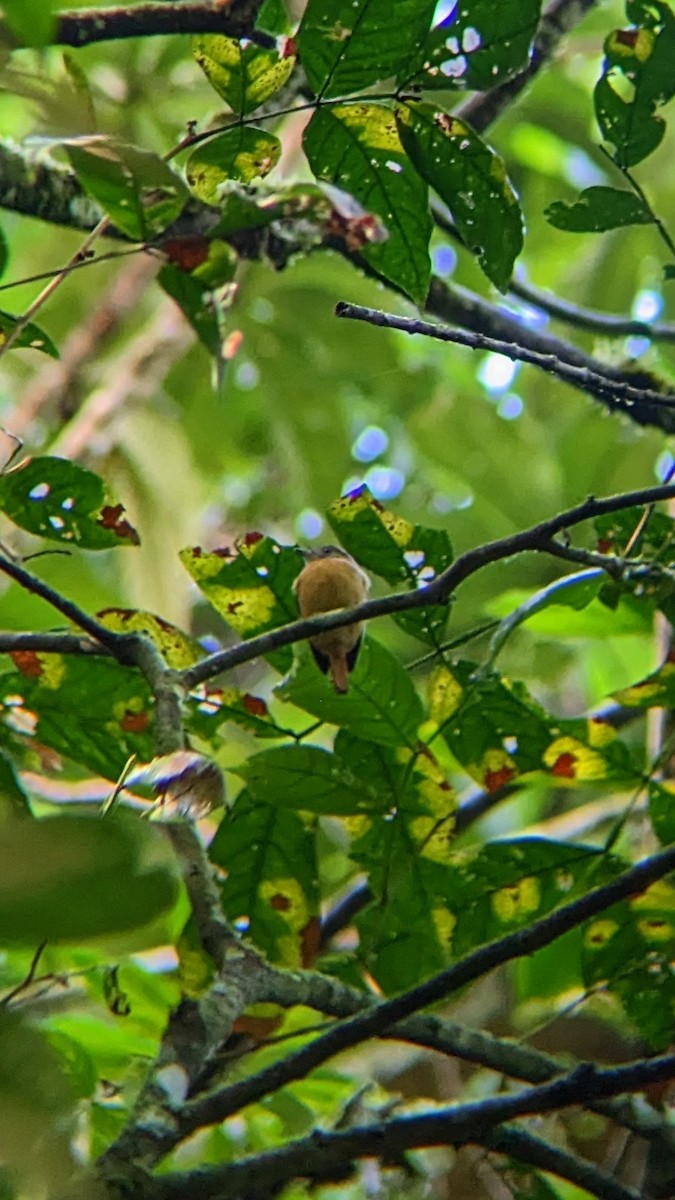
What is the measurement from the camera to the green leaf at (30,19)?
792 millimetres

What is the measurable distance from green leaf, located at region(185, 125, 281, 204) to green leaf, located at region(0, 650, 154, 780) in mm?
419

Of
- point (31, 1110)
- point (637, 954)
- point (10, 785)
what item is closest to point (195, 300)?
point (10, 785)

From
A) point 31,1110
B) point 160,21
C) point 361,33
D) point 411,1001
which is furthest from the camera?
point 160,21

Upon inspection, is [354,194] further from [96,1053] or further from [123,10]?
[96,1053]

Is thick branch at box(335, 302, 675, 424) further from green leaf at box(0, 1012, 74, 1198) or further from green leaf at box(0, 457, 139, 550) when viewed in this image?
green leaf at box(0, 1012, 74, 1198)

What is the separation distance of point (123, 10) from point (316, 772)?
0.85 metres

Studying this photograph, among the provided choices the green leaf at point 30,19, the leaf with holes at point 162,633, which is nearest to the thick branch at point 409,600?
the leaf with holes at point 162,633

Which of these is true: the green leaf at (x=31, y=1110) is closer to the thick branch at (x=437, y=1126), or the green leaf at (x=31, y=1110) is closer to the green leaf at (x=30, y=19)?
the thick branch at (x=437, y=1126)

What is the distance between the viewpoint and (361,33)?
1.05 metres

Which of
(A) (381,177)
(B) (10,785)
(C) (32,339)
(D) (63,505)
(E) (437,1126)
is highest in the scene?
(A) (381,177)

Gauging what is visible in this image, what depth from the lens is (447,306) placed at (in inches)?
72.8

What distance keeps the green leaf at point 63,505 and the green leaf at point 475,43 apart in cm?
44

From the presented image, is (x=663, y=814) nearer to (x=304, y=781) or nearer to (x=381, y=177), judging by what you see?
(x=304, y=781)

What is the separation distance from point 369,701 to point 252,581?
153 millimetres
